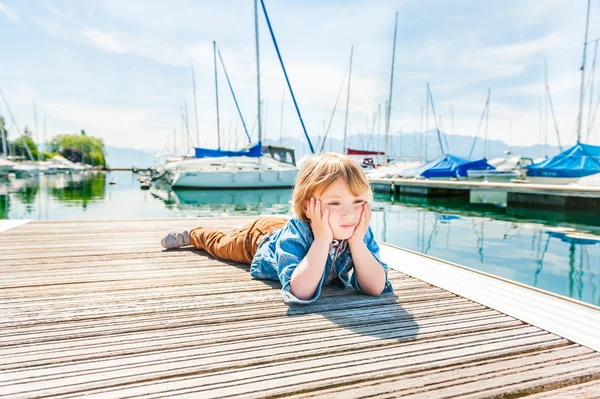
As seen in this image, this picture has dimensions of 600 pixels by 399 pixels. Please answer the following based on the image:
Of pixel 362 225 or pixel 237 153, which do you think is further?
pixel 237 153

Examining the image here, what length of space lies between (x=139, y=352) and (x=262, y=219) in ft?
6.03

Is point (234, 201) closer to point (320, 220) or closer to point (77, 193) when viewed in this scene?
point (77, 193)

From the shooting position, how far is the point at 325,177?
86.7 inches

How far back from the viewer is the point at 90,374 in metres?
1.47

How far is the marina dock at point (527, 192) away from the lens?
1339cm

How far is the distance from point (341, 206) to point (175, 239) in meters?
2.45

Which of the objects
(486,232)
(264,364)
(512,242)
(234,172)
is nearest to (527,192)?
(486,232)

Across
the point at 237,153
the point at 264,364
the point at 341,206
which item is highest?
the point at 237,153

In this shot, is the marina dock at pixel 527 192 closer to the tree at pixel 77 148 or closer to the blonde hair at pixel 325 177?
the blonde hair at pixel 325 177

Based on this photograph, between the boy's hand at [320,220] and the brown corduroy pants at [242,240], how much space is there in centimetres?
102

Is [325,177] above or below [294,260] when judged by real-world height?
above

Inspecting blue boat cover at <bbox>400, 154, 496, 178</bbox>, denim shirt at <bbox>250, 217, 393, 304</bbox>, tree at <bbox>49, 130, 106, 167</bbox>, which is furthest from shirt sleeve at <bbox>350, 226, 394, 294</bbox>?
tree at <bbox>49, 130, 106, 167</bbox>

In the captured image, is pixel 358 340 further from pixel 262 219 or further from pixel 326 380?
pixel 262 219

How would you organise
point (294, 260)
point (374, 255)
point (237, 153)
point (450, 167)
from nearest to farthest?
point (294, 260)
point (374, 255)
point (450, 167)
point (237, 153)
